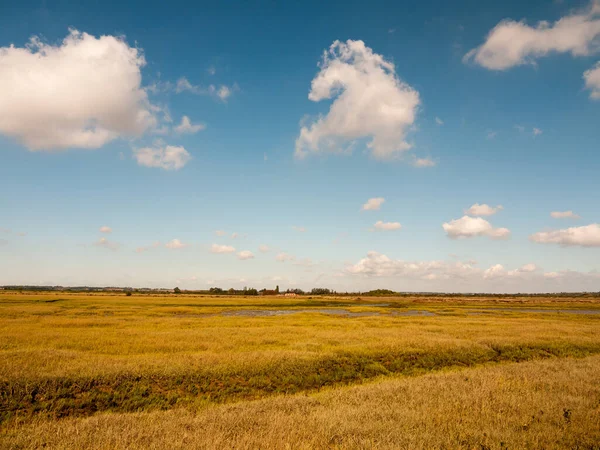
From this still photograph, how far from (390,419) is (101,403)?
Answer: 1076 cm

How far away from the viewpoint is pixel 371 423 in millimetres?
9242

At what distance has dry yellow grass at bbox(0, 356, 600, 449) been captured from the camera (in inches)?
317

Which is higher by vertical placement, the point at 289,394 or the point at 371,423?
the point at 371,423

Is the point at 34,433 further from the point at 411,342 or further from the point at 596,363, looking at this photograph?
the point at 596,363

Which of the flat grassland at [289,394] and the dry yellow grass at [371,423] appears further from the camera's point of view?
the flat grassland at [289,394]

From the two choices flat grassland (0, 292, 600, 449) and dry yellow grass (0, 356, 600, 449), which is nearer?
dry yellow grass (0, 356, 600, 449)

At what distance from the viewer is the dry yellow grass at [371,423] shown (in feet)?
26.5

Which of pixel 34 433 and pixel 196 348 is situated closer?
pixel 34 433

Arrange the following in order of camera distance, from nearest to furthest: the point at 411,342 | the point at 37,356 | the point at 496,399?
the point at 496,399
the point at 37,356
the point at 411,342

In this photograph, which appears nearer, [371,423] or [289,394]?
[371,423]

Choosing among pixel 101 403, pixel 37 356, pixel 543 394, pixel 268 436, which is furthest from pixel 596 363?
pixel 37 356

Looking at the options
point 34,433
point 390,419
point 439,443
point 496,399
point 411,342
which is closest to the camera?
point 439,443

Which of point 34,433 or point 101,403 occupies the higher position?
point 34,433

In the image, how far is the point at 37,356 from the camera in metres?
17.3
